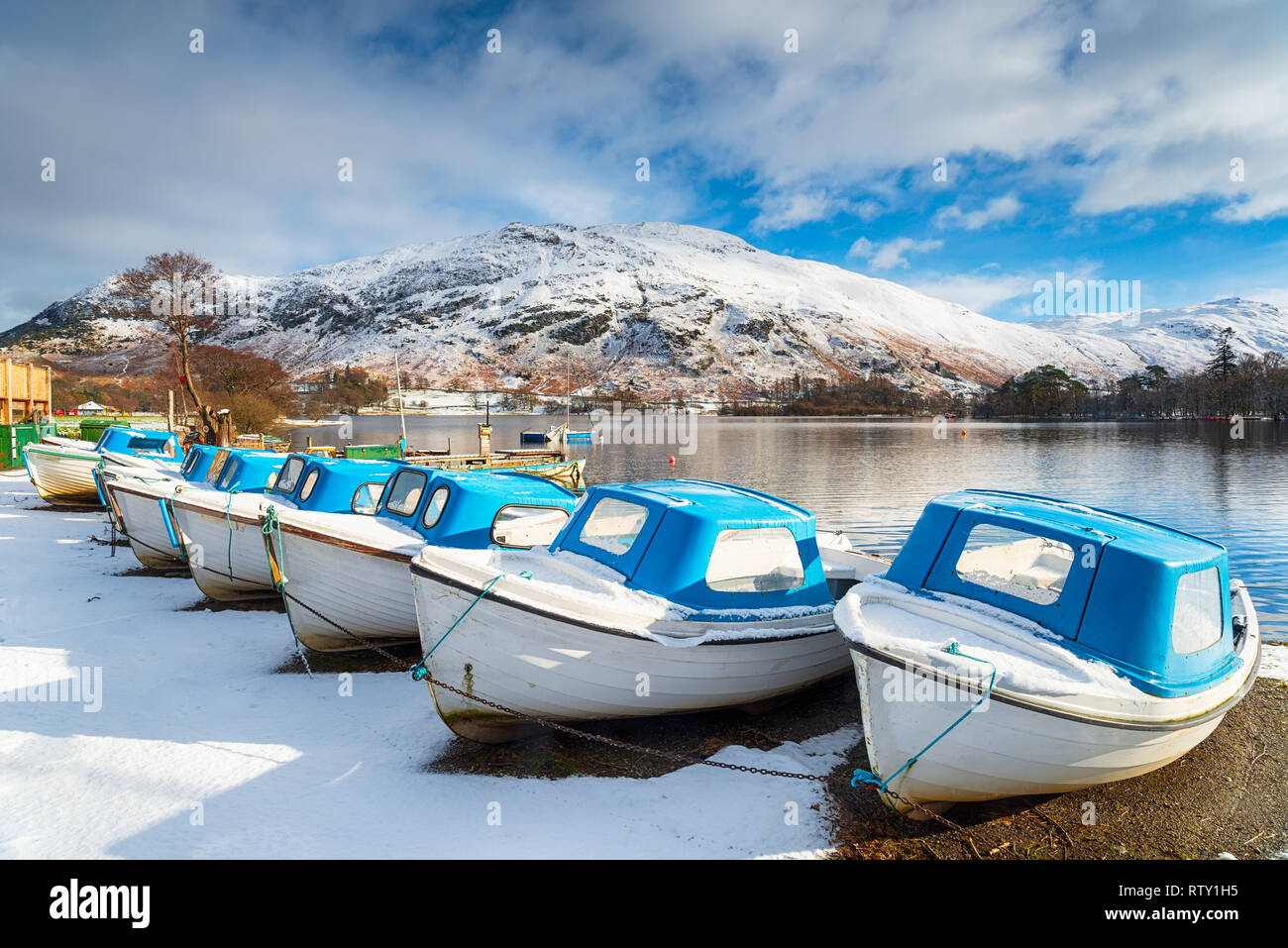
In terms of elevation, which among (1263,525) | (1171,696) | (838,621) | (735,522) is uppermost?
(735,522)

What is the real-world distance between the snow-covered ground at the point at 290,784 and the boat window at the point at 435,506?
223 cm

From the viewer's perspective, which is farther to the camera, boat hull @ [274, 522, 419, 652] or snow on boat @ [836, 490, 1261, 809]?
boat hull @ [274, 522, 419, 652]

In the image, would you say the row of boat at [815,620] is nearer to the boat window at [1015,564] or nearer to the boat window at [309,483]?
the boat window at [1015,564]

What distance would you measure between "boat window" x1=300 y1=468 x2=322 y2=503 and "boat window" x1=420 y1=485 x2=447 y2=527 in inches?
126

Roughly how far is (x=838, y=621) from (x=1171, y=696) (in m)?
2.65

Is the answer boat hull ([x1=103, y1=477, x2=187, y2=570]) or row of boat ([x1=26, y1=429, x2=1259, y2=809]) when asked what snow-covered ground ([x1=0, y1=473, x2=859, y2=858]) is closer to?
row of boat ([x1=26, y1=429, x2=1259, y2=809])

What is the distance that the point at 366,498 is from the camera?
38.3 feet

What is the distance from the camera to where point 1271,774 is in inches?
254

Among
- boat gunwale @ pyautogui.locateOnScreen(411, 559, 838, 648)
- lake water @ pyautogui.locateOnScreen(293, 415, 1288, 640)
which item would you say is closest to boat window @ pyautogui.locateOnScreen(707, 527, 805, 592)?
boat gunwale @ pyautogui.locateOnScreen(411, 559, 838, 648)

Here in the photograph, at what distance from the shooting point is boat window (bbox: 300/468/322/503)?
1188 centimetres

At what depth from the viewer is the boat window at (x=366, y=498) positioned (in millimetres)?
11547
